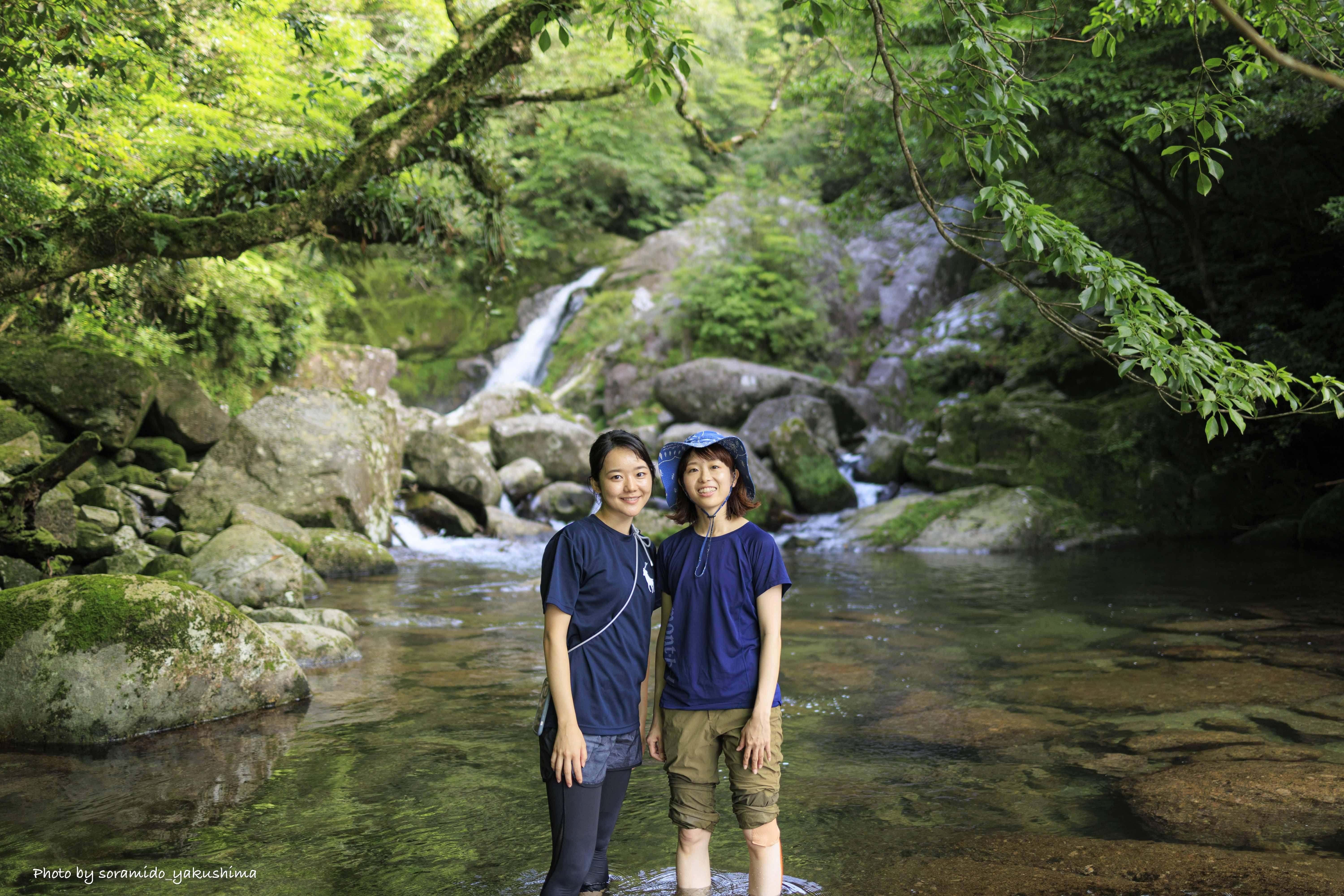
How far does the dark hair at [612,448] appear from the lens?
287cm

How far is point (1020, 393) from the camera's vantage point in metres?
16.9

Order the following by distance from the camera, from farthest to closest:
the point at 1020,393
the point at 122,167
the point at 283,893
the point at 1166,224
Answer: the point at 1020,393 < the point at 1166,224 < the point at 122,167 < the point at 283,893

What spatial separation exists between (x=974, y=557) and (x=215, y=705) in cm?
1070

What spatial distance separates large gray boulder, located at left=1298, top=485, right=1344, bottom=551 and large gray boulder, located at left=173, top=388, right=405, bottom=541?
12.9m

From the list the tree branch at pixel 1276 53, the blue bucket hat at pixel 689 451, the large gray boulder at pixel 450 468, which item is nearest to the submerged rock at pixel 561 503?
the large gray boulder at pixel 450 468

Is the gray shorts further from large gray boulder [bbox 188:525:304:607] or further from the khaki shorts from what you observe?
large gray boulder [bbox 188:525:304:607]

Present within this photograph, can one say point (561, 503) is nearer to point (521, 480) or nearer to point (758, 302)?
point (521, 480)

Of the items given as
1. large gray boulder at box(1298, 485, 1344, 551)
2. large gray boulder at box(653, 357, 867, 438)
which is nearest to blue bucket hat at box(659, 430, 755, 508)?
large gray boulder at box(1298, 485, 1344, 551)

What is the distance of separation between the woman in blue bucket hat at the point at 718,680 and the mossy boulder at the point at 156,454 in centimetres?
1091

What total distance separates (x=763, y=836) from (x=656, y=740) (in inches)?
17.7

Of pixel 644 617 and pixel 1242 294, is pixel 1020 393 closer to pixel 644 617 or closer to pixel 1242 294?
pixel 1242 294

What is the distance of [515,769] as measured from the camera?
4543 millimetres

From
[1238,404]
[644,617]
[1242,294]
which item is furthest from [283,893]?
[1242,294]

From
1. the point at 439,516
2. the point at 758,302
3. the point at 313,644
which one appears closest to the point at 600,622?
the point at 313,644
